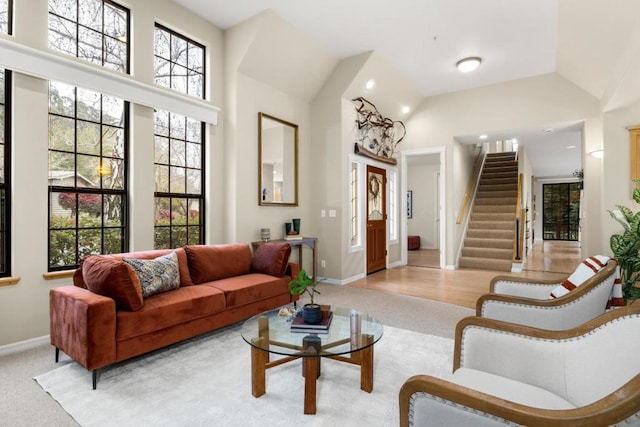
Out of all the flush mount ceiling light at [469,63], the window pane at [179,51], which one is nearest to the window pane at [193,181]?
the window pane at [179,51]

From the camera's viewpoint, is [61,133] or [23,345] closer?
[23,345]

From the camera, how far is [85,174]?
325 centimetres

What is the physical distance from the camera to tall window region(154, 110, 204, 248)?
3.88m

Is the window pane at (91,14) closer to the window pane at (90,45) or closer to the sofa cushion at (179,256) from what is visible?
the window pane at (90,45)

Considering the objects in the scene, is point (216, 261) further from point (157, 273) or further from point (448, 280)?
point (448, 280)

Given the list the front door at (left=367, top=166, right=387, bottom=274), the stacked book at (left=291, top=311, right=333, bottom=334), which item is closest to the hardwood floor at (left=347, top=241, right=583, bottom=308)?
the front door at (left=367, top=166, right=387, bottom=274)

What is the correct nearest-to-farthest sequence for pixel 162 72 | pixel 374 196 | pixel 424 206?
pixel 162 72 < pixel 374 196 < pixel 424 206

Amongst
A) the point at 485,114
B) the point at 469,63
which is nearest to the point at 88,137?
the point at 469,63

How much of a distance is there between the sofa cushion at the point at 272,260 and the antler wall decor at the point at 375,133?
2.61m

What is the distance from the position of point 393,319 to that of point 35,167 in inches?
143

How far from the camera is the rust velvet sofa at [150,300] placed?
7.25 ft

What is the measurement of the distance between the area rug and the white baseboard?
2.13 feet

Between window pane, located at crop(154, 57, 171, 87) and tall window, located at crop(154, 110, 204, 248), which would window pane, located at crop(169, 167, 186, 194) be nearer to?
tall window, located at crop(154, 110, 204, 248)

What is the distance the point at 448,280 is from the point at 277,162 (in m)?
3.40
